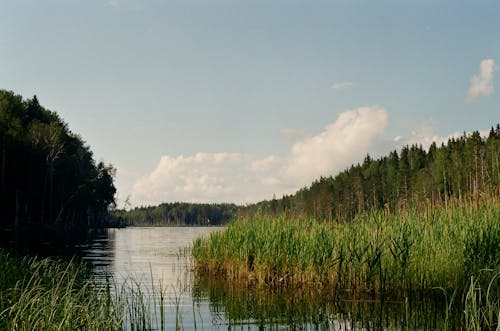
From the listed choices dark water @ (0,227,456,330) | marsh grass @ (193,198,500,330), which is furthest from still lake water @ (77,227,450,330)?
marsh grass @ (193,198,500,330)

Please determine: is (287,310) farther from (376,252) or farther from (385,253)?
(385,253)

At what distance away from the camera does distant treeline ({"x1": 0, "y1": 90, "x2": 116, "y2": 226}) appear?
72375mm

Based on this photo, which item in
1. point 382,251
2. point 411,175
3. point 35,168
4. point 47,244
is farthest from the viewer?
point 411,175

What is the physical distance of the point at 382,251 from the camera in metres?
15.9

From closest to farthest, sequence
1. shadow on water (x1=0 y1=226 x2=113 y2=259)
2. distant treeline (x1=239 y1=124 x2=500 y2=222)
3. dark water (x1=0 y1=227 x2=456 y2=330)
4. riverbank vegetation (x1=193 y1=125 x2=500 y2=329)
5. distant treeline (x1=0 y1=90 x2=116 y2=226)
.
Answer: dark water (x1=0 y1=227 x2=456 y2=330)
riverbank vegetation (x1=193 y1=125 x2=500 y2=329)
shadow on water (x1=0 y1=226 x2=113 y2=259)
distant treeline (x1=0 y1=90 x2=116 y2=226)
distant treeline (x1=239 y1=124 x2=500 y2=222)

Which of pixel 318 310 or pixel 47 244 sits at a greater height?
pixel 47 244

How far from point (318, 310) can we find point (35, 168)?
6934 centimetres

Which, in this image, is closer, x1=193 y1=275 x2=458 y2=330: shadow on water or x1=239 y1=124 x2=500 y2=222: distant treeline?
x1=193 y1=275 x2=458 y2=330: shadow on water

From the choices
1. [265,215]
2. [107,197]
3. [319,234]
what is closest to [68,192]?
[107,197]

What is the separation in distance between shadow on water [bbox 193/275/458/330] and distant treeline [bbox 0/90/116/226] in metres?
59.6

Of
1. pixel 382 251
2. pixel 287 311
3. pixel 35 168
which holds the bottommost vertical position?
pixel 287 311

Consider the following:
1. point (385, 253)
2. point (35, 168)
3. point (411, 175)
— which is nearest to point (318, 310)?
point (385, 253)

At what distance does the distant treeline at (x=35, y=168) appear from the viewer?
237 feet

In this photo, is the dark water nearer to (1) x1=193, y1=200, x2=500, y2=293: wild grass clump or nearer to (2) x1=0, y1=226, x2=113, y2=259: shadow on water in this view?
(1) x1=193, y1=200, x2=500, y2=293: wild grass clump
